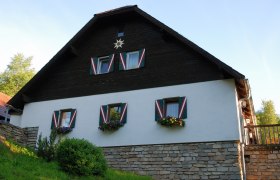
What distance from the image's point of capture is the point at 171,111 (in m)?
13.6

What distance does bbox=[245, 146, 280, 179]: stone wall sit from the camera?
39.8 feet

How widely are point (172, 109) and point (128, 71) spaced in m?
2.91

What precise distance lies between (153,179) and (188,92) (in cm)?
368

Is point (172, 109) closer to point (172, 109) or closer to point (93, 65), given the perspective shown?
point (172, 109)

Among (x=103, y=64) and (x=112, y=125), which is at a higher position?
(x=103, y=64)

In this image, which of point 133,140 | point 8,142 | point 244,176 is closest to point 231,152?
point 244,176

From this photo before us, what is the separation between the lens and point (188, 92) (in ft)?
44.2

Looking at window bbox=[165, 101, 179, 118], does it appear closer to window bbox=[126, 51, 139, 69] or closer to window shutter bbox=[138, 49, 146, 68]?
window shutter bbox=[138, 49, 146, 68]

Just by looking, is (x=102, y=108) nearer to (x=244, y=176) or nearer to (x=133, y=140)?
(x=133, y=140)

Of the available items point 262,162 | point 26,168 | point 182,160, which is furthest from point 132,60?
point 26,168

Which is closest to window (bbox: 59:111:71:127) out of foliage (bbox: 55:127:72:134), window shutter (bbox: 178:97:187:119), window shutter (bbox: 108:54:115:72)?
foliage (bbox: 55:127:72:134)

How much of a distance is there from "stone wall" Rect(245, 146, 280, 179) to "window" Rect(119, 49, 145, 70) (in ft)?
19.3

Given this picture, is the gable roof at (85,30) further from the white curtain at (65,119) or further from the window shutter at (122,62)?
the white curtain at (65,119)

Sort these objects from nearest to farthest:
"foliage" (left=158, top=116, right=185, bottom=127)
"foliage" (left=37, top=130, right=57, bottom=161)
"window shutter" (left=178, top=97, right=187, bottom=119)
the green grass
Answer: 1. the green grass
2. "foliage" (left=37, top=130, right=57, bottom=161)
3. "foliage" (left=158, top=116, right=185, bottom=127)
4. "window shutter" (left=178, top=97, right=187, bottom=119)
